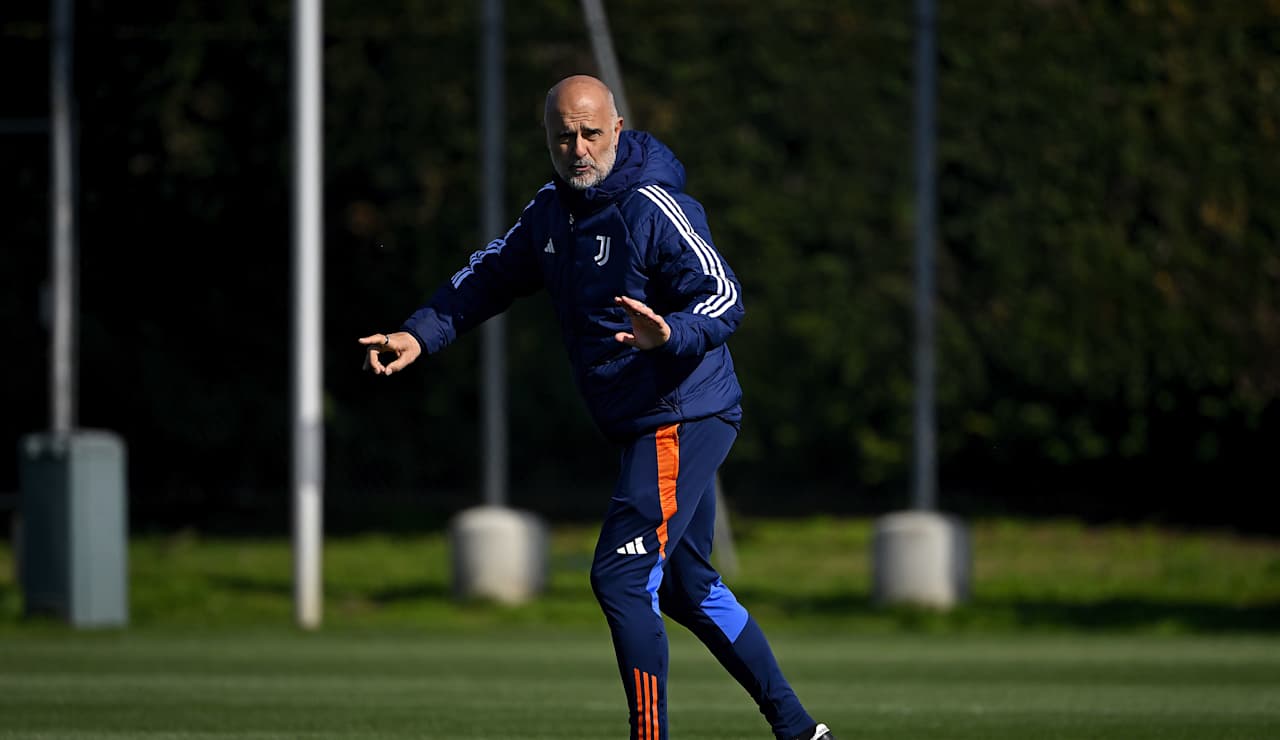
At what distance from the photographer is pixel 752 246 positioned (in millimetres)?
17031

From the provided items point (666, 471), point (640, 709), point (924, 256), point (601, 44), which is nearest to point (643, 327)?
point (666, 471)

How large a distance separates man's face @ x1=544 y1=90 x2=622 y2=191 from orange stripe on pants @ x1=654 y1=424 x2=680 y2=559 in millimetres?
741

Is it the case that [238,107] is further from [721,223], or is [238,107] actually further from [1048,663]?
[1048,663]

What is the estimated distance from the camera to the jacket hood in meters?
6.49

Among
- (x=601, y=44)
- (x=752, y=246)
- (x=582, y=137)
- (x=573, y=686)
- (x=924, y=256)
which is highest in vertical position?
(x=601, y=44)

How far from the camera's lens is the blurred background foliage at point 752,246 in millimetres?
16516

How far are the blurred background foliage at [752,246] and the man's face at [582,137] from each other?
10.2 metres

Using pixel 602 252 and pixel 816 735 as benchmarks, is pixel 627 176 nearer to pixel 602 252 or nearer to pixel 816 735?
pixel 602 252

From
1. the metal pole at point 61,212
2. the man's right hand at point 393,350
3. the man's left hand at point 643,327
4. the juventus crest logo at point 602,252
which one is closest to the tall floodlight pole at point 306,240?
the metal pole at point 61,212

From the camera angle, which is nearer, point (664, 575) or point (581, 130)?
point (581, 130)

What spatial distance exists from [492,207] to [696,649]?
3.74m

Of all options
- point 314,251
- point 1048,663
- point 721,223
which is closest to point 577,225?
point 1048,663

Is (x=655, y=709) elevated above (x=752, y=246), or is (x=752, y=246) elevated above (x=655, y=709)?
(x=752, y=246)

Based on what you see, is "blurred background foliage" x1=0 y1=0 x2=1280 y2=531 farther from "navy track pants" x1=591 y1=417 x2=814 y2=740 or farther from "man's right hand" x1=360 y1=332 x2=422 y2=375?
"navy track pants" x1=591 y1=417 x2=814 y2=740
